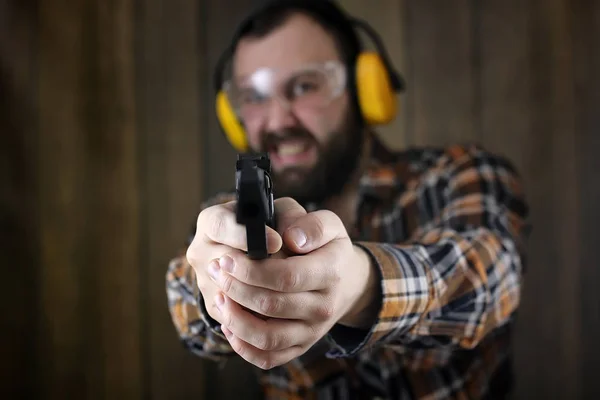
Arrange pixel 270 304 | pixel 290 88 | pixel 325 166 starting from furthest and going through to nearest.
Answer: pixel 325 166, pixel 290 88, pixel 270 304

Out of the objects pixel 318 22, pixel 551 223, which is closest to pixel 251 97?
pixel 318 22

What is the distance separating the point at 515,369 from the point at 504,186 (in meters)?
0.57

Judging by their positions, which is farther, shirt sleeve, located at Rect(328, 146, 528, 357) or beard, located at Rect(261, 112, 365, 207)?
beard, located at Rect(261, 112, 365, 207)

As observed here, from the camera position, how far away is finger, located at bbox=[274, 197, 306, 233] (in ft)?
1.56

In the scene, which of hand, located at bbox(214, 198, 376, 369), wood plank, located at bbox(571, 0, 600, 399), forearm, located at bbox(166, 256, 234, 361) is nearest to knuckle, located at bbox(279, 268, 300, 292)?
hand, located at bbox(214, 198, 376, 369)

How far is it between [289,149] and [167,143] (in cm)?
39

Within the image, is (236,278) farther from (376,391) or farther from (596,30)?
(596,30)

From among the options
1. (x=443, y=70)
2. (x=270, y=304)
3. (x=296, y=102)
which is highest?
(x=443, y=70)

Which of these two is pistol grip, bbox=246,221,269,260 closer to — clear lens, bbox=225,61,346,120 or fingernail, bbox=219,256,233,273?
fingernail, bbox=219,256,233,273

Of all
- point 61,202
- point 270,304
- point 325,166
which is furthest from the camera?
point 61,202

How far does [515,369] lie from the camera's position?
1.38m

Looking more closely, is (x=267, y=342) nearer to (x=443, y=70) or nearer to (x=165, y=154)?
(x=165, y=154)

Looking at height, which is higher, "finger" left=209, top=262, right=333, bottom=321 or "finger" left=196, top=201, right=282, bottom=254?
"finger" left=196, top=201, right=282, bottom=254

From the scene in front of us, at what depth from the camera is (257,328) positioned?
1.60 ft
